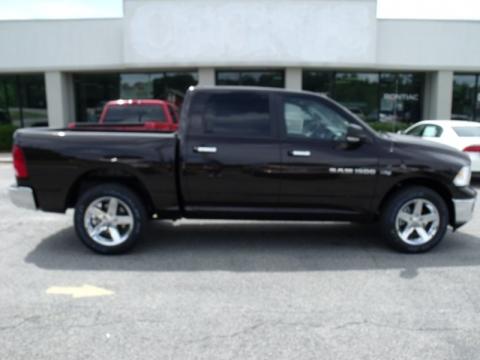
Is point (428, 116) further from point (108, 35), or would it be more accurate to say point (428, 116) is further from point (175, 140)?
point (175, 140)

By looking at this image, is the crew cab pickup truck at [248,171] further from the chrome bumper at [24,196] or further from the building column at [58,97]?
the building column at [58,97]

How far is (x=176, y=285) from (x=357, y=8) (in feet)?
47.5

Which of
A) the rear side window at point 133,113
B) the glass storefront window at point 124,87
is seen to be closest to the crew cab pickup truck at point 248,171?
the rear side window at point 133,113

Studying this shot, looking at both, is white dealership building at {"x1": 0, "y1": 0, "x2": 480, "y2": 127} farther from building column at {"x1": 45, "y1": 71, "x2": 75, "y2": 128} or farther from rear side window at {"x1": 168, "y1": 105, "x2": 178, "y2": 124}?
rear side window at {"x1": 168, "y1": 105, "x2": 178, "y2": 124}

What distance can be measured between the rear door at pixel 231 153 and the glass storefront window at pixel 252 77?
42.2 ft

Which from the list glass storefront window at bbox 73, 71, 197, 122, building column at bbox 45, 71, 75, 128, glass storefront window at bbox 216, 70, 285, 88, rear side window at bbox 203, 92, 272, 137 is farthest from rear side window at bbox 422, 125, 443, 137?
building column at bbox 45, 71, 75, 128

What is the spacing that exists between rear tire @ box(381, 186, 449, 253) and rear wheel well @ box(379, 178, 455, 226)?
5 centimetres

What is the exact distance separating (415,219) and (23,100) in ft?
62.0

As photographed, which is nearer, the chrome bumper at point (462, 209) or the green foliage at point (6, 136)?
the chrome bumper at point (462, 209)

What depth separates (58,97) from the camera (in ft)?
59.5

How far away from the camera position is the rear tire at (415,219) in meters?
5.19

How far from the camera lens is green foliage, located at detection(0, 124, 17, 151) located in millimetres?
18109

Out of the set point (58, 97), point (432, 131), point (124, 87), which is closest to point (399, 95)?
point (432, 131)

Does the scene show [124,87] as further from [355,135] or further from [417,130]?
[355,135]
